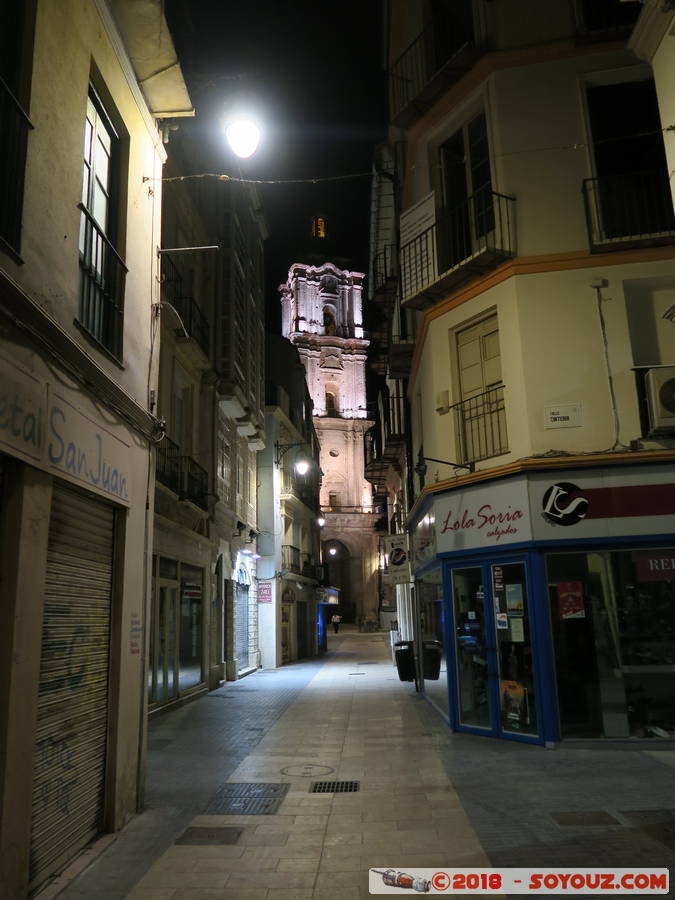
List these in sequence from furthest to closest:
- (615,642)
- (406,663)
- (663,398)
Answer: (406,663), (615,642), (663,398)

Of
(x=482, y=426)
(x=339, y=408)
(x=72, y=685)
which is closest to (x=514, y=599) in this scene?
(x=482, y=426)

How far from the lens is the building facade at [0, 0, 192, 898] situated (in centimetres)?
468

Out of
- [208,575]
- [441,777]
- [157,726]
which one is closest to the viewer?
[441,777]

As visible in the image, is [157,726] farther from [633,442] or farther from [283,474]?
[283,474]

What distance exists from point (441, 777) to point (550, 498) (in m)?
4.15

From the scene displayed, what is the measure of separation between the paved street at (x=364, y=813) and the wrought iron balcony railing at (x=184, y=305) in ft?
28.7

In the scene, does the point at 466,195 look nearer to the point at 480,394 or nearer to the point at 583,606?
the point at 480,394

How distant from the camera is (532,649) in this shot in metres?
9.92

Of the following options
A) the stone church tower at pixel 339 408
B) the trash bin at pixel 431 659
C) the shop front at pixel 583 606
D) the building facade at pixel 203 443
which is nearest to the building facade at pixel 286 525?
the building facade at pixel 203 443

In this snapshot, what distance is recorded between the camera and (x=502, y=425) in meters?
11.1

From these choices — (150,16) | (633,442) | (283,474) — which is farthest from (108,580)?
(283,474)

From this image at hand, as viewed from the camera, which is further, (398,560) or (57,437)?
(398,560)

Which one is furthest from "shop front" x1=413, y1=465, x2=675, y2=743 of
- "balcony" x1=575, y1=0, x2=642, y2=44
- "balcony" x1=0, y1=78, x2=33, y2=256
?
"balcony" x1=0, y1=78, x2=33, y2=256

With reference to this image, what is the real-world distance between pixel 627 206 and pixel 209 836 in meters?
10.5
